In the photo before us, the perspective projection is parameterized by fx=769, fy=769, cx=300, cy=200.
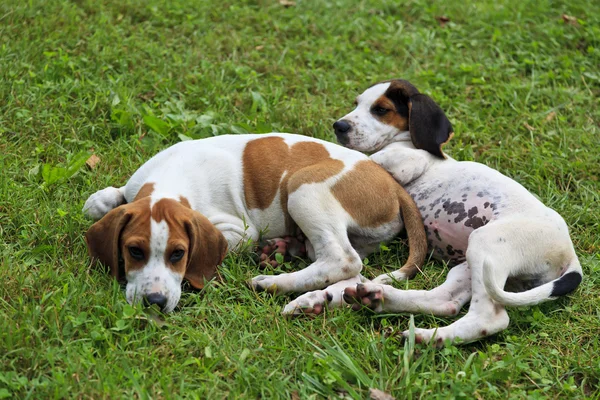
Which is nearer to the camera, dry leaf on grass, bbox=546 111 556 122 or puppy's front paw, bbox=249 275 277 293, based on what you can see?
puppy's front paw, bbox=249 275 277 293

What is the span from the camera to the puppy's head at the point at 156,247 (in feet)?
16.9

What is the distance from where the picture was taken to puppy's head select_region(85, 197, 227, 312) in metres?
5.14

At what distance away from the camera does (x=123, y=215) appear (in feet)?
17.3

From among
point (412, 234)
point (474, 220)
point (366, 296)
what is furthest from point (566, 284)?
point (366, 296)

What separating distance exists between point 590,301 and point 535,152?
2.46 meters

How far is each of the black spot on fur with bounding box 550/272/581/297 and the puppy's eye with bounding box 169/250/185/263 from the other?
2.60m

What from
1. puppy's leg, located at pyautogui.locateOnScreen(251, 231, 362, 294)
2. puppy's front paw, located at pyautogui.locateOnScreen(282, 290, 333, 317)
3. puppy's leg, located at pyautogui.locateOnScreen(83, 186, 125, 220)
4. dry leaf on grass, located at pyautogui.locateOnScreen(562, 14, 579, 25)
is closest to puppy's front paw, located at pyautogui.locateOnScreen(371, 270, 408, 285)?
puppy's leg, located at pyautogui.locateOnScreen(251, 231, 362, 294)

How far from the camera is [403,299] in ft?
17.7

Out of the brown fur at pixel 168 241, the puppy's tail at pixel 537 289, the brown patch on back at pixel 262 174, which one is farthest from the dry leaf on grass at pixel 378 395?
the brown patch on back at pixel 262 174

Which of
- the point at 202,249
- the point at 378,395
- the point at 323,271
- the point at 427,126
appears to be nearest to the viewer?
the point at 378,395

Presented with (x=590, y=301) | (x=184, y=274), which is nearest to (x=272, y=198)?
(x=184, y=274)

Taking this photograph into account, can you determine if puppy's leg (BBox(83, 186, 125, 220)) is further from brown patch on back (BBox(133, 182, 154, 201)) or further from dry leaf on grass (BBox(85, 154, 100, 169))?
dry leaf on grass (BBox(85, 154, 100, 169))

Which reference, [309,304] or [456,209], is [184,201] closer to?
[309,304]

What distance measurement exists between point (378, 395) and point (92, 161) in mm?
3829
